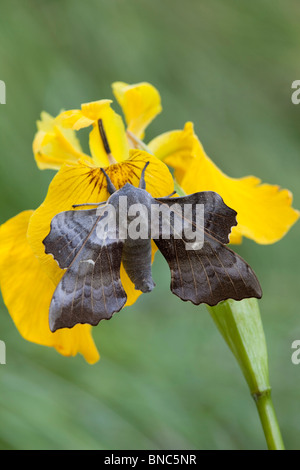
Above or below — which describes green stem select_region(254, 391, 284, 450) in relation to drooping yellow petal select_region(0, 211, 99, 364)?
below

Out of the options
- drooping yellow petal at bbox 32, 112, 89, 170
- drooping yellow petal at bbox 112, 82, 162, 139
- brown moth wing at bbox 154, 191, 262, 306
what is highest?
drooping yellow petal at bbox 112, 82, 162, 139

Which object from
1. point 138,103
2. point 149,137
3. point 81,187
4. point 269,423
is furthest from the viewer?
point 149,137

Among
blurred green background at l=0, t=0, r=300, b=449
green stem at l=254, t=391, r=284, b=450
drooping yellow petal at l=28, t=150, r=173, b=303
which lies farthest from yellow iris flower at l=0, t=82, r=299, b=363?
blurred green background at l=0, t=0, r=300, b=449

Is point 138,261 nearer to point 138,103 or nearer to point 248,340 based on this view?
point 248,340

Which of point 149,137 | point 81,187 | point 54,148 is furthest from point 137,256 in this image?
point 149,137

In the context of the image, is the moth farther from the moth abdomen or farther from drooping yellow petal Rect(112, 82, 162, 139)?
drooping yellow petal Rect(112, 82, 162, 139)

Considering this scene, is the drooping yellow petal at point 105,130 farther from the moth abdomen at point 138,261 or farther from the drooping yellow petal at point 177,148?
the moth abdomen at point 138,261
